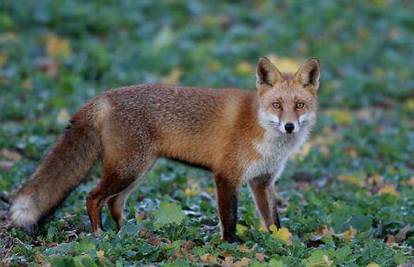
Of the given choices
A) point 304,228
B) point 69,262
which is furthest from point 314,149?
point 69,262

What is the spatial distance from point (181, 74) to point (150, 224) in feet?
23.6

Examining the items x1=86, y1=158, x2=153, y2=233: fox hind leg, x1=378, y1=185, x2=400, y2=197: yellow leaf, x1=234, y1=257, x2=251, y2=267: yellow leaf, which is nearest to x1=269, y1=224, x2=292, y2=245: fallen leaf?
x1=234, y1=257, x2=251, y2=267: yellow leaf

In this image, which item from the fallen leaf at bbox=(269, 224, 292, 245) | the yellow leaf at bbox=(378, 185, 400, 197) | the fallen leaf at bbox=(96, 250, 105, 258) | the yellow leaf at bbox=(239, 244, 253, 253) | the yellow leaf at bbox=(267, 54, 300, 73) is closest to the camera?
the fallen leaf at bbox=(96, 250, 105, 258)

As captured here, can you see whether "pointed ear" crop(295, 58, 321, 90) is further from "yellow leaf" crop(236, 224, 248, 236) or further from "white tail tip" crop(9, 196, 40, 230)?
"white tail tip" crop(9, 196, 40, 230)

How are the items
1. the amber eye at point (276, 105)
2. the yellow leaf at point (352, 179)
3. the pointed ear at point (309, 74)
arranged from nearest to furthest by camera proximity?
the amber eye at point (276, 105), the pointed ear at point (309, 74), the yellow leaf at point (352, 179)

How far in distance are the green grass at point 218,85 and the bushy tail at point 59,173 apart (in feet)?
Answer: 0.66

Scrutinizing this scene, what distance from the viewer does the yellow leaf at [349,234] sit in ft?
23.8

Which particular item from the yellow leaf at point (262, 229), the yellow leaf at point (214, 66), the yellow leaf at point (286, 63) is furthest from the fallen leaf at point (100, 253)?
the yellow leaf at point (214, 66)

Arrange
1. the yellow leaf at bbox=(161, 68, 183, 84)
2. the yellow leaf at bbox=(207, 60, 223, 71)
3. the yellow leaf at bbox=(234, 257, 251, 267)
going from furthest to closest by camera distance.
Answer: the yellow leaf at bbox=(207, 60, 223, 71)
the yellow leaf at bbox=(161, 68, 183, 84)
the yellow leaf at bbox=(234, 257, 251, 267)

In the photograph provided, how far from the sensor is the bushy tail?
268 inches

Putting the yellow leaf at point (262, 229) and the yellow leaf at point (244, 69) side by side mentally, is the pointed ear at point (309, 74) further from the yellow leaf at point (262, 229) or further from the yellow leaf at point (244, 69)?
the yellow leaf at point (244, 69)

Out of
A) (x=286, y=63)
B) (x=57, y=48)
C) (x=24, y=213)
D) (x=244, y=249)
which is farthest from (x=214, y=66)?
(x=244, y=249)

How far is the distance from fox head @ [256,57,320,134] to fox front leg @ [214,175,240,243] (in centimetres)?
65

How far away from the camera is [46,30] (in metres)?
14.8
